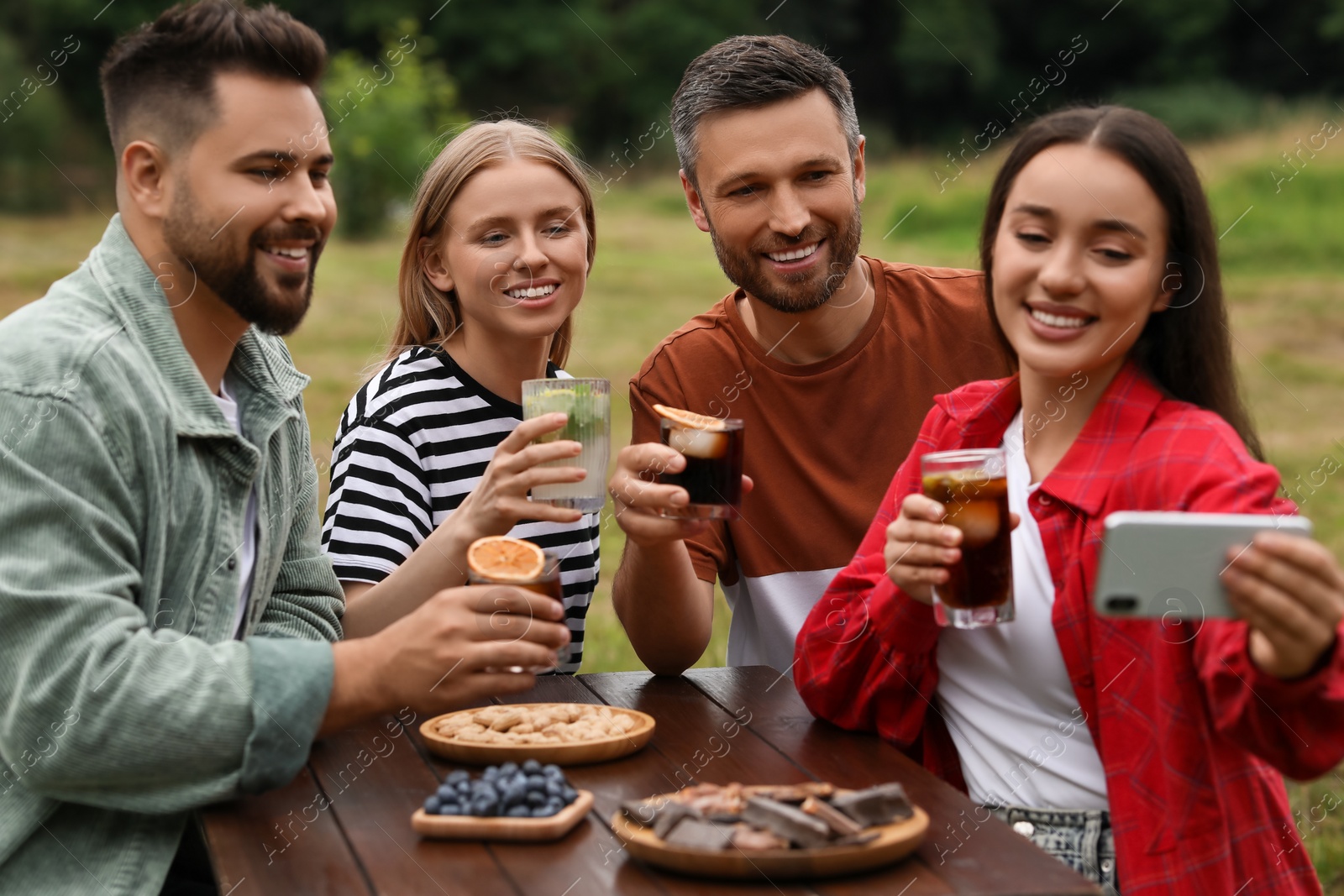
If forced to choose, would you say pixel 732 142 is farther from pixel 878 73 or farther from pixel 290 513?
pixel 878 73

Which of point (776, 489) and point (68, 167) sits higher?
point (68, 167)

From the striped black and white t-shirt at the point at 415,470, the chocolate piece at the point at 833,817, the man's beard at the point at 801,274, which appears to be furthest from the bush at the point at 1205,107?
the chocolate piece at the point at 833,817

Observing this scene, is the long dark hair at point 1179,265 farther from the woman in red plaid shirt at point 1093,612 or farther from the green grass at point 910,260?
the green grass at point 910,260

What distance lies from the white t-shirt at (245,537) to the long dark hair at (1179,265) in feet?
5.24

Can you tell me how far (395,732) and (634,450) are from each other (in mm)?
715

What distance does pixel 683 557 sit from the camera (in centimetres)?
305

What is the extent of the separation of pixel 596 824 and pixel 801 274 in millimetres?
1881

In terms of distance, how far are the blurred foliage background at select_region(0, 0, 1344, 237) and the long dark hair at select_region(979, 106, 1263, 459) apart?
87.8 ft

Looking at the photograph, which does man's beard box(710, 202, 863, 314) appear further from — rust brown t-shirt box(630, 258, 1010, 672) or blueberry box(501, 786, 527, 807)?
blueberry box(501, 786, 527, 807)

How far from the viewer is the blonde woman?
3.32m

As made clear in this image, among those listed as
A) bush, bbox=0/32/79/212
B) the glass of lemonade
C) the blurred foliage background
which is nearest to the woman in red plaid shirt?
the glass of lemonade

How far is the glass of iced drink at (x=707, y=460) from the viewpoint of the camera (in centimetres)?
255

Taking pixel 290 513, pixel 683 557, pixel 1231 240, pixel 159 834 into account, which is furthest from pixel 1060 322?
pixel 1231 240

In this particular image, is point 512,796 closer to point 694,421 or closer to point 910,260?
point 694,421
